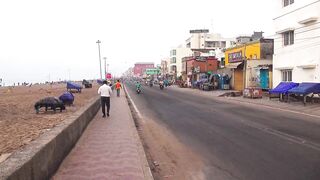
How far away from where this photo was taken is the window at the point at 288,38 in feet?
97.2

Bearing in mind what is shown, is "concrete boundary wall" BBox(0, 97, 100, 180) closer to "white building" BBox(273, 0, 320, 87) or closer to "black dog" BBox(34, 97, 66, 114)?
"black dog" BBox(34, 97, 66, 114)

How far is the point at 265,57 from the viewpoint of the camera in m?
41.2

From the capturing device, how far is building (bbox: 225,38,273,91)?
122 feet

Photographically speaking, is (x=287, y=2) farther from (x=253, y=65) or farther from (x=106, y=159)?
(x=106, y=159)

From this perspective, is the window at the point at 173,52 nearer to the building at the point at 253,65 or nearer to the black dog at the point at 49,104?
the building at the point at 253,65

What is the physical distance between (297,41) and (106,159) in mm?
23137

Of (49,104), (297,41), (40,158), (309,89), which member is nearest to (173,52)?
(297,41)

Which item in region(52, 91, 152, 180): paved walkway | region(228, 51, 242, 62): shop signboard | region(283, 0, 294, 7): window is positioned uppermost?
region(283, 0, 294, 7): window

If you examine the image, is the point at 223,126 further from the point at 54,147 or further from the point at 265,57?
the point at 265,57

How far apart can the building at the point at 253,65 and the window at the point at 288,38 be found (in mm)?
6196

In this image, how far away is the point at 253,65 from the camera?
39.4 m

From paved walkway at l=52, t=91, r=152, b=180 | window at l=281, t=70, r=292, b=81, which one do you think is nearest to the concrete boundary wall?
paved walkway at l=52, t=91, r=152, b=180

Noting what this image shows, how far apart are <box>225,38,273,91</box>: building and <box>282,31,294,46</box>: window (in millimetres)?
6196

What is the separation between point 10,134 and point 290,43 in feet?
77.8
